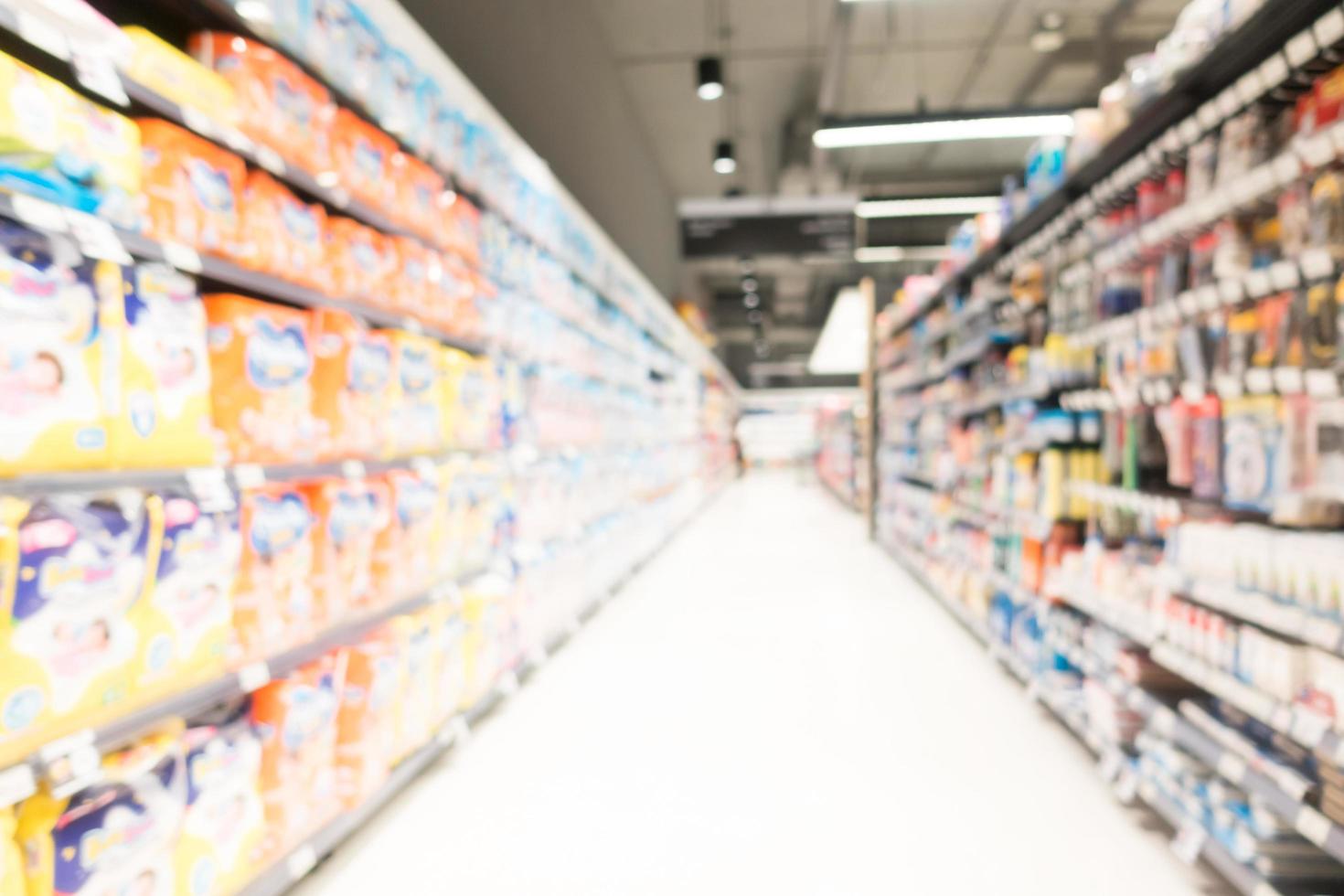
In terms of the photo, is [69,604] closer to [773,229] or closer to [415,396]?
[415,396]

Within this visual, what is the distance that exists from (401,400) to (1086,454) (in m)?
2.57

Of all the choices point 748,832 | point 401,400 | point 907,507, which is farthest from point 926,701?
point 907,507

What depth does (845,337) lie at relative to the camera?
19.9 m

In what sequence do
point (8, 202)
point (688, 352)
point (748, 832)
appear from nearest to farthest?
point (8, 202) → point (748, 832) → point (688, 352)

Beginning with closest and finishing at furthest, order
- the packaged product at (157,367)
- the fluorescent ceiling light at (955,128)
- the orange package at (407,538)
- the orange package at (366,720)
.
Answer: the packaged product at (157,367) → the orange package at (366,720) → the orange package at (407,538) → the fluorescent ceiling light at (955,128)

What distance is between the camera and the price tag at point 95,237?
4.45 ft

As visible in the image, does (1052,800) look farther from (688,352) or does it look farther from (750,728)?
(688,352)

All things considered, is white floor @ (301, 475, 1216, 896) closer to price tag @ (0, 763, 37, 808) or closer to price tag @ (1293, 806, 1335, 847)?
price tag @ (1293, 806, 1335, 847)

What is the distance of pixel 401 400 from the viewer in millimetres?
2568

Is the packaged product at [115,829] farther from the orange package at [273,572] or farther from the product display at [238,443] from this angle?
the orange package at [273,572]

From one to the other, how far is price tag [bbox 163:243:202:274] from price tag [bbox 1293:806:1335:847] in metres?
2.64

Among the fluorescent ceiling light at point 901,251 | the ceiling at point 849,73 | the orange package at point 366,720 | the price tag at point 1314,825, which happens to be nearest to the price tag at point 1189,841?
the price tag at point 1314,825

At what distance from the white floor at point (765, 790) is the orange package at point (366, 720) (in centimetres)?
20

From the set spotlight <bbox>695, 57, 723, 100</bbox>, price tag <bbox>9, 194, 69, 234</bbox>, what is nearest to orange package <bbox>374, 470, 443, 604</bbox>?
price tag <bbox>9, 194, 69, 234</bbox>
